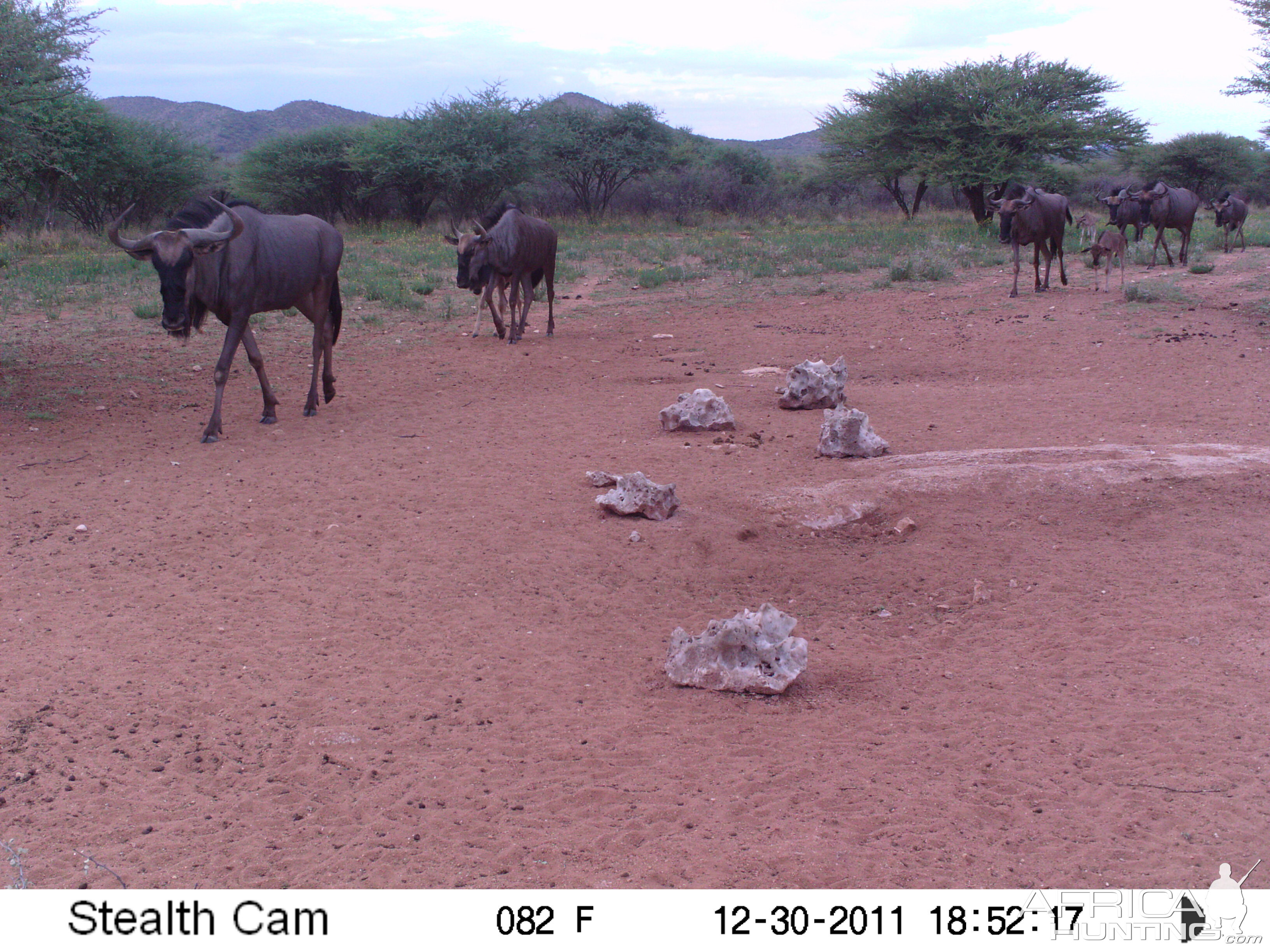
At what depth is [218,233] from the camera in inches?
289

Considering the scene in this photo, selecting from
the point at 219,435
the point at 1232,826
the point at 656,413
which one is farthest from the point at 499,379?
the point at 1232,826

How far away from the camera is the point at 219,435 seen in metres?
7.68

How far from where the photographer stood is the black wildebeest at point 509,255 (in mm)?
11688

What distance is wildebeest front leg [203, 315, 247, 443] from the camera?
7566 mm

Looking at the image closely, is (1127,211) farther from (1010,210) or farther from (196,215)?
(196,215)

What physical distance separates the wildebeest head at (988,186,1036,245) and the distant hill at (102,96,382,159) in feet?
230

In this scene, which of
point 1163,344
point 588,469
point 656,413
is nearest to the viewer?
point 588,469

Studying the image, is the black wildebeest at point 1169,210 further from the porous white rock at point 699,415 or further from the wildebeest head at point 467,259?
the porous white rock at point 699,415

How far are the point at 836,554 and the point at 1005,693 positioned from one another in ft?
5.18

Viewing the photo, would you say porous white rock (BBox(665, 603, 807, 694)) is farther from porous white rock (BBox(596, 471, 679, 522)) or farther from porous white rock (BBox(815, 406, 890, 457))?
porous white rock (BBox(815, 406, 890, 457))

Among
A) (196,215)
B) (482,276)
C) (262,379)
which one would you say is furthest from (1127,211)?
(196,215)

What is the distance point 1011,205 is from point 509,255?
7619 millimetres

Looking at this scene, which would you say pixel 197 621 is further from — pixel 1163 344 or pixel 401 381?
pixel 1163 344

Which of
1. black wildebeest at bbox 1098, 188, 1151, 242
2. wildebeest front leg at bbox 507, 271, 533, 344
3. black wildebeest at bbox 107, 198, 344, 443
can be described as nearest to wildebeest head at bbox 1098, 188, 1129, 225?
black wildebeest at bbox 1098, 188, 1151, 242
